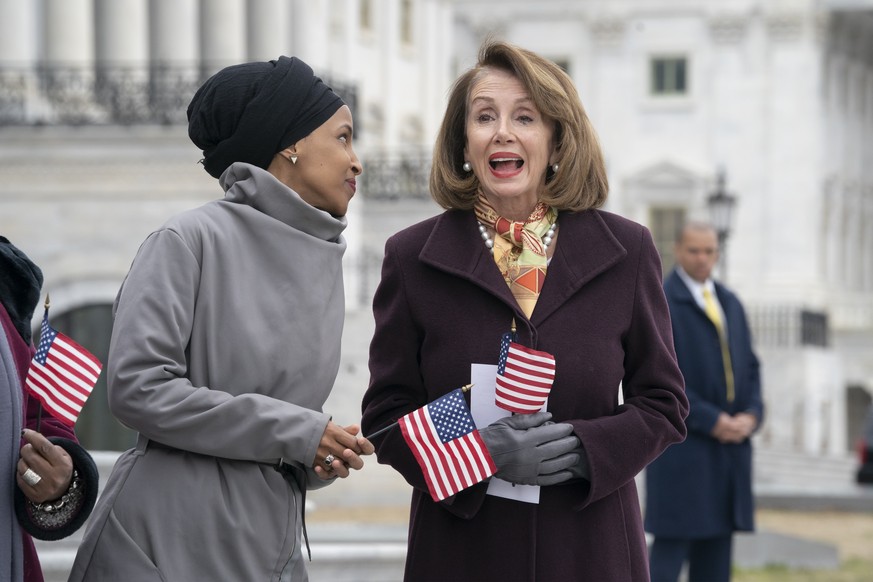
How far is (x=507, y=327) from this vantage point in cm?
483

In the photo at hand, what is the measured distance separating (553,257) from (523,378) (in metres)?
0.50

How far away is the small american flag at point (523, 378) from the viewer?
4594mm

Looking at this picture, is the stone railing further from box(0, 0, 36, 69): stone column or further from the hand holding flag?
the hand holding flag

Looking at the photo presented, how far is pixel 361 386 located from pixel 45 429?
527 inches

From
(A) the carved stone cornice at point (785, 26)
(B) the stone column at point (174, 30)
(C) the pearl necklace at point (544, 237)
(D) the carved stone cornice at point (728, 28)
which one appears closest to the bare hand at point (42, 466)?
(C) the pearl necklace at point (544, 237)

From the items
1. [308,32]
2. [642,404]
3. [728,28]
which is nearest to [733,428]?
[642,404]

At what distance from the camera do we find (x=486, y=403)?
483 cm

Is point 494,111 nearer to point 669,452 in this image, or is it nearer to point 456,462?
point 456,462

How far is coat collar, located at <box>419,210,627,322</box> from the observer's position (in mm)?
4852

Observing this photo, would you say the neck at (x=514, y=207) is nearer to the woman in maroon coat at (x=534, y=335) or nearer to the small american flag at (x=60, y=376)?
the woman in maroon coat at (x=534, y=335)

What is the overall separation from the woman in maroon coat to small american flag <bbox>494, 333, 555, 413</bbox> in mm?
96

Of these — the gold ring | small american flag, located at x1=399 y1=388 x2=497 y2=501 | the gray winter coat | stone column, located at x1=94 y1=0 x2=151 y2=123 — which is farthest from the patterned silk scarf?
stone column, located at x1=94 y1=0 x2=151 y2=123

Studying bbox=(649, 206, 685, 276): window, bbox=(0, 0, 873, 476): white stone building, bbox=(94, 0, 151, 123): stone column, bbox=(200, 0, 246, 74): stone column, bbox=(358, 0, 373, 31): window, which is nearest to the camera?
bbox=(0, 0, 873, 476): white stone building

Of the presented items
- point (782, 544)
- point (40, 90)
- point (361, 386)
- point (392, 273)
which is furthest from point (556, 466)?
point (40, 90)
